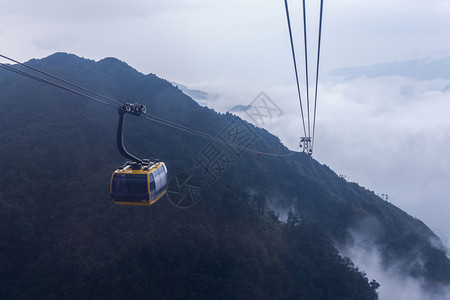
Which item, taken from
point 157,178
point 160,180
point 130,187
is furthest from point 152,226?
point 130,187

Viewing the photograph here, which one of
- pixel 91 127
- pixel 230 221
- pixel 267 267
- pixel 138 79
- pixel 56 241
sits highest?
pixel 138 79

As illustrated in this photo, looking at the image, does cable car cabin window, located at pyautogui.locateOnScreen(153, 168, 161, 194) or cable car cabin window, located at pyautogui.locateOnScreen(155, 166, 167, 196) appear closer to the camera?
cable car cabin window, located at pyautogui.locateOnScreen(153, 168, 161, 194)

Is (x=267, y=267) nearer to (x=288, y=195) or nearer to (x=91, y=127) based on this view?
(x=288, y=195)

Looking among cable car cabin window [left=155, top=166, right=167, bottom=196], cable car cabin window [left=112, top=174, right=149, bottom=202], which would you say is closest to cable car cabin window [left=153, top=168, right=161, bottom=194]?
cable car cabin window [left=155, top=166, right=167, bottom=196]

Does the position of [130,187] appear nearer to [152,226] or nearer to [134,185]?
[134,185]

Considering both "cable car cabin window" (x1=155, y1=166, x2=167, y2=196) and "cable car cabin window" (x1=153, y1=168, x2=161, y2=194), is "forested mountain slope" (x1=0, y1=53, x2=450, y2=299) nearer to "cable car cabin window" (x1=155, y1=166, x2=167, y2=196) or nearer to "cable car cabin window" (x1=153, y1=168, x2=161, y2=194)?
"cable car cabin window" (x1=155, y1=166, x2=167, y2=196)

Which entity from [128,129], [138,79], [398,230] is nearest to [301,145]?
[128,129]

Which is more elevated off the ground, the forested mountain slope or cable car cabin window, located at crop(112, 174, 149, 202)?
cable car cabin window, located at crop(112, 174, 149, 202)
